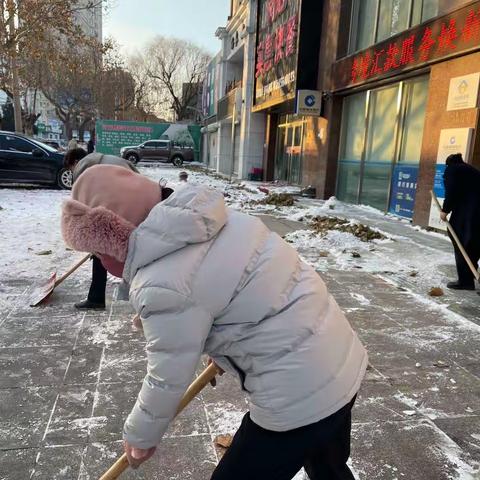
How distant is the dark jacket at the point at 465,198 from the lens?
546 centimetres

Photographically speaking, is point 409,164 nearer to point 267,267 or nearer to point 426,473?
point 426,473

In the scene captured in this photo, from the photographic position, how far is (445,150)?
346 inches

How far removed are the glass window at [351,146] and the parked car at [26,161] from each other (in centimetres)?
811

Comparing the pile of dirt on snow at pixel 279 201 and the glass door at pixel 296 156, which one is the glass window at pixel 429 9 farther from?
the glass door at pixel 296 156

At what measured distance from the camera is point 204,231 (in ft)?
4.46

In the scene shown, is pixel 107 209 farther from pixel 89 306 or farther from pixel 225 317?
pixel 89 306

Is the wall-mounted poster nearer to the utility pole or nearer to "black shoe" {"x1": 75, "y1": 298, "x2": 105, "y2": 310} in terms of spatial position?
"black shoe" {"x1": 75, "y1": 298, "x2": 105, "y2": 310}

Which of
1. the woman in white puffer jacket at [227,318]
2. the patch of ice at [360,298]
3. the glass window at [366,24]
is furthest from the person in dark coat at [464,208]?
the glass window at [366,24]

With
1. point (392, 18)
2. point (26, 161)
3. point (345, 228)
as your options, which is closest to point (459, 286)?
Result: point (345, 228)

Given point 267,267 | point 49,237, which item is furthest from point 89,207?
point 49,237

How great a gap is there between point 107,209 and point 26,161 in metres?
14.0

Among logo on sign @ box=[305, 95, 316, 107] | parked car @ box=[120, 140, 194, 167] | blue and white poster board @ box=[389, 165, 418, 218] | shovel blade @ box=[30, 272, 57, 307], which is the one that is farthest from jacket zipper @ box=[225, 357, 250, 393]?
parked car @ box=[120, 140, 194, 167]

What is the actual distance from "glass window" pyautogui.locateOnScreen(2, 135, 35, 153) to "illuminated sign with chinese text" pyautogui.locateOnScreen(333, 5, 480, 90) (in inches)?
360

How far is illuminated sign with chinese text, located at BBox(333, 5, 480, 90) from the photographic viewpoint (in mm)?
Result: 8008
